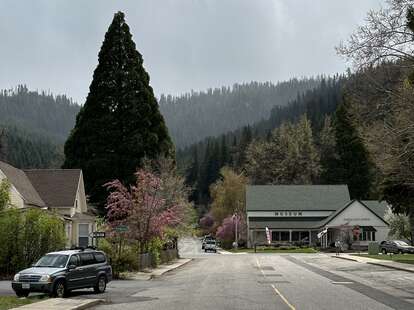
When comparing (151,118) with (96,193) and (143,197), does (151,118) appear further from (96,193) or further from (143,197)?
(143,197)

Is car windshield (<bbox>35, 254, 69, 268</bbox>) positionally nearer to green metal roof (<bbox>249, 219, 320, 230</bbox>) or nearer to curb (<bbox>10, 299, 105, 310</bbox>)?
curb (<bbox>10, 299, 105, 310</bbox>)

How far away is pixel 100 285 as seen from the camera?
2314 cm

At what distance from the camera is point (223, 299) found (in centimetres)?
1997

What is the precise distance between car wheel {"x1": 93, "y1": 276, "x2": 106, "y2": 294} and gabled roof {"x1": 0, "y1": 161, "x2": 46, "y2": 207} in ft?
73.1

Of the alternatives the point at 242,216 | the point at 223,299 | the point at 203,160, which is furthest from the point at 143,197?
the point at 203,160

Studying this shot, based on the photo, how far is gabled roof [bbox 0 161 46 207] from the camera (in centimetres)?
4458

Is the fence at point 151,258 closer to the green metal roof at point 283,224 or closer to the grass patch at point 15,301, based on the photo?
the grass patch at point 15,301

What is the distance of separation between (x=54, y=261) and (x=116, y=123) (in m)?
39.9

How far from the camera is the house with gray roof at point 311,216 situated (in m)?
85.2

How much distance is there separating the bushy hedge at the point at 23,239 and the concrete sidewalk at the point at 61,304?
10.6 metres

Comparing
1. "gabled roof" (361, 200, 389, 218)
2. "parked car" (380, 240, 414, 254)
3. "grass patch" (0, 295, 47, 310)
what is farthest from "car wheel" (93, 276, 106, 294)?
"gabled roof" (361, 200, 389, 218)

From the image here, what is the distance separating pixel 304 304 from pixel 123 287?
34.4 ft

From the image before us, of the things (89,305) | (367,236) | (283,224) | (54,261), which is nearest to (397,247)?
(367,236)

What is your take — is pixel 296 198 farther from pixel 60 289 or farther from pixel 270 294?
pixel 60 289
